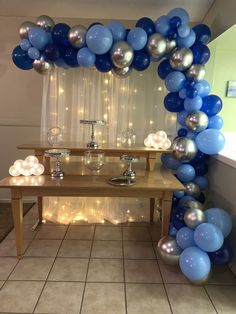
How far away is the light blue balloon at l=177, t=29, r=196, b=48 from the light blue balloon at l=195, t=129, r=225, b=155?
752mm

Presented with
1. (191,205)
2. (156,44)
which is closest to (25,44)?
(156,44)

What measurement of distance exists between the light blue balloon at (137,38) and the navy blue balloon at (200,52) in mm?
455

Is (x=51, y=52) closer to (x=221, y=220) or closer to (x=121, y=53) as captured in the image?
(x=121, y=53)

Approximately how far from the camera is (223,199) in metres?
2.24

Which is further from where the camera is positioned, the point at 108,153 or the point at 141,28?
the point at 108,153

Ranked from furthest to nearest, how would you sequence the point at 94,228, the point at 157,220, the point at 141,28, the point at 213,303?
the point at 157,220 → the point at 94,228 → the point at 141,28 → the point at 213,303

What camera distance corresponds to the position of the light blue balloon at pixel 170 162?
2543 millimetres

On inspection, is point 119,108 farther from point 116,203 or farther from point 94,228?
point 94,228

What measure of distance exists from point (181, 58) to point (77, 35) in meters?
0.87

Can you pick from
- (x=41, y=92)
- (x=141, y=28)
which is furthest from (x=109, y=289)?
(x=41, y=92)

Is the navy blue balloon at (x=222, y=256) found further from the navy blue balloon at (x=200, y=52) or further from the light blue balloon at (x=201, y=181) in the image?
the navy blue balloon at (x=200, y=52)

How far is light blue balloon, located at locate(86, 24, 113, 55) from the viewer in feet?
6.72

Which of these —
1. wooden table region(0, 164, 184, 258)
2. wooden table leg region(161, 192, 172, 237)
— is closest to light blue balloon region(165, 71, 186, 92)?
wooden table region(0, 164, 184, 258)

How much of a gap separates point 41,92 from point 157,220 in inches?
79.2
